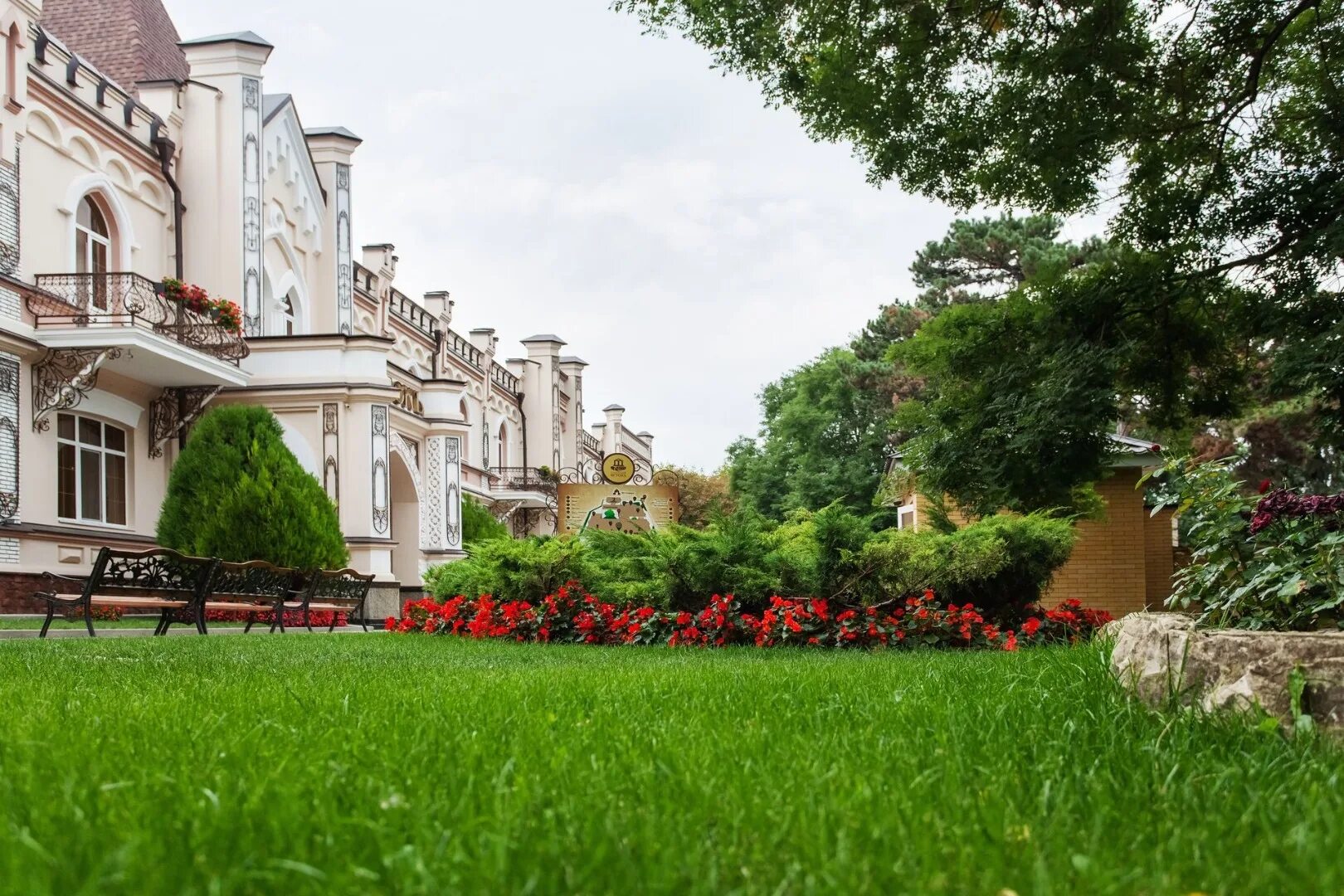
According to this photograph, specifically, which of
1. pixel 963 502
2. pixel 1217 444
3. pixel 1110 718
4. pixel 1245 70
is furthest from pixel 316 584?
pixel 1217 444

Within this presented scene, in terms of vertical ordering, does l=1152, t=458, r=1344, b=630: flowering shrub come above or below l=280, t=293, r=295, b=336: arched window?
below

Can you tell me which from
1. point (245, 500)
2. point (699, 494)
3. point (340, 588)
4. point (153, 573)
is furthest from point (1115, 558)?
point (699, 494)

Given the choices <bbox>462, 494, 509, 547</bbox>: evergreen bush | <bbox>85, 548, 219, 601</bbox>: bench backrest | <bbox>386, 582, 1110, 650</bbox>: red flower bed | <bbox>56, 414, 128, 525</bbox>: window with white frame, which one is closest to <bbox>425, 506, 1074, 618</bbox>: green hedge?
<bbox>386, 582, 1110, 650</bbox>: red flower bed

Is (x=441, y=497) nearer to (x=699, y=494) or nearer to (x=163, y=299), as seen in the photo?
(x=163, y=299)

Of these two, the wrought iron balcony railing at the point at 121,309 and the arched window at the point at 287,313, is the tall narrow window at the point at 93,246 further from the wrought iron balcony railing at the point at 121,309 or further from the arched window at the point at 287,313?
the arched window at the point at 287,313

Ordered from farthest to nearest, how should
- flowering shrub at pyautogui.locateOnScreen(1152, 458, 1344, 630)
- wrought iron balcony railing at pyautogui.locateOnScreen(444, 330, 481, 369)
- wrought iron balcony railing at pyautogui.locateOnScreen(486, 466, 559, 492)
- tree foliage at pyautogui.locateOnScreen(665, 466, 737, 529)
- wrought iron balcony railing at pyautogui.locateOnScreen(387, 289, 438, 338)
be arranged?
tree foliage at pyautogui.locateOnScreen(665, 466, 737, 529)
wrought iron balcony railing at pyautogui.locateOnScreen(486, 466, 559, 492)
wrought iron balcony railing at pyautogui.locateOnScreen(444, 330, 481, 369)
wrought iron balcony railing at pyautogui.locateOnScreen(387, 289, 438, 338)
flowering shrub at pyautogui.locateOnScreen(1152, 458, 1344, 630)

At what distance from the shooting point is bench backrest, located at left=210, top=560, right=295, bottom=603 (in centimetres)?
1405

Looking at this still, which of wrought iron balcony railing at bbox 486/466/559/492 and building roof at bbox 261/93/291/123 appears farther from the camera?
wrought iron balcony railing at bbox 486/466/559/492

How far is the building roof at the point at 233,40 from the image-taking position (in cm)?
2333

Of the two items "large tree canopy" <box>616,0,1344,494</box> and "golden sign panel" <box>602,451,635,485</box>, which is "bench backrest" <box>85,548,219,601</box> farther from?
"golden sign panel" <box>602,451,635,485</box>

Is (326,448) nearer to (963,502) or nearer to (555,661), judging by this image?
(963,502)

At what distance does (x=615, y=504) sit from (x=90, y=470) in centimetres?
1040

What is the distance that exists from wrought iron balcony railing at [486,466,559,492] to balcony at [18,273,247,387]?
67.0 ft

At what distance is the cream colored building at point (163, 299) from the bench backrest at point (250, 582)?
4538 millimetres
